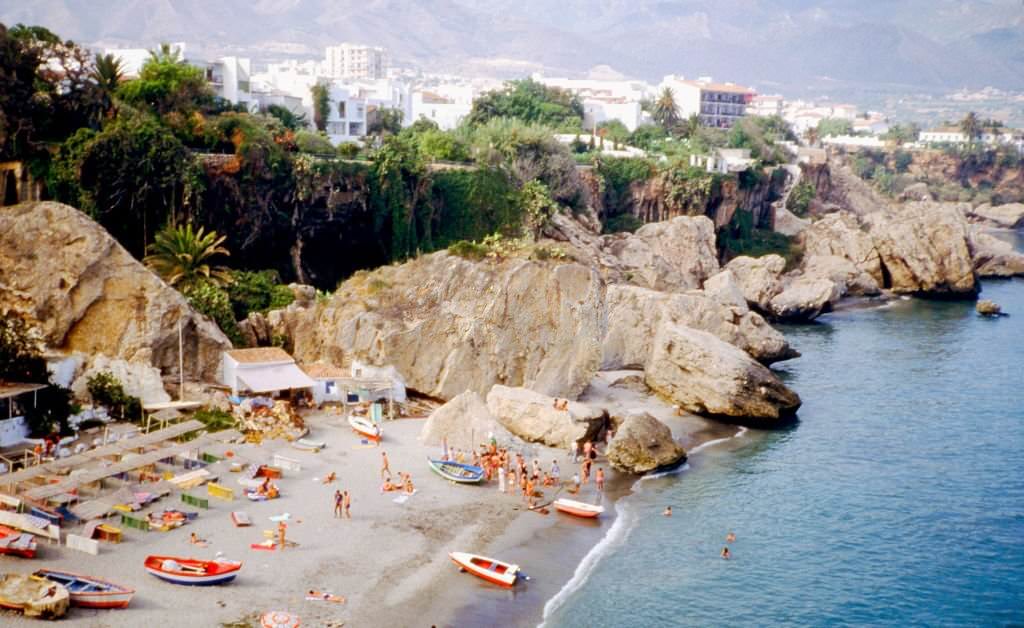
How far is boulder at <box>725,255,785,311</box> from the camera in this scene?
68.2 m

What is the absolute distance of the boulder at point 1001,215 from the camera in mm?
138625

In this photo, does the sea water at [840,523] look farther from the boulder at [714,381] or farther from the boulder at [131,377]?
the boulder at [131,377]

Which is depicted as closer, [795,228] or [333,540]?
[333,540]

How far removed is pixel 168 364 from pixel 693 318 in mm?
23428

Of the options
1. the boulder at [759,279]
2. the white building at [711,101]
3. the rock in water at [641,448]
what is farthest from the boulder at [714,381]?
the white building at [711,101]

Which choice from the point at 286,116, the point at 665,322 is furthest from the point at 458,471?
the point at 286,116

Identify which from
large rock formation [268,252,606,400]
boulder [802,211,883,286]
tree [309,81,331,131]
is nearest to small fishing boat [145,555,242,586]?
large rock formation [268,252,606,400]

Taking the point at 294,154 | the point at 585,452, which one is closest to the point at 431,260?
the point at 585,452

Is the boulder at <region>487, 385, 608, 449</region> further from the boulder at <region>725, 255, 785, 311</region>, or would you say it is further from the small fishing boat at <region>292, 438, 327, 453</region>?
the boulder at <region>725, 255, 785, 311</region>

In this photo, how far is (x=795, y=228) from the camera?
92.1 meters

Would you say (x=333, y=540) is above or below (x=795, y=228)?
below

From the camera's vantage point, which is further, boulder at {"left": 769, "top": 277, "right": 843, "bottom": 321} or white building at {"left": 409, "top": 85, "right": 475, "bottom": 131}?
white building at {"left": 409, "top": 85, "right": 475, "bottom": 131}

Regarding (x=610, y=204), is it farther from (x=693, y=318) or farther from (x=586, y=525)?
(x=586, y=525)

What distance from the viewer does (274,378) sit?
38.8 m
